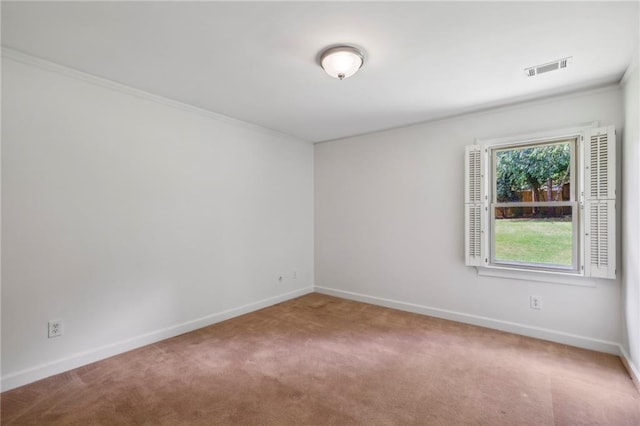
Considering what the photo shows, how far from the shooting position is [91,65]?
2465 mm

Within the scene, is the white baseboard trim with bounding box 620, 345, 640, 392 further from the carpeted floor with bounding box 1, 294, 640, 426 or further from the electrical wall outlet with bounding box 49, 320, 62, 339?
the electrical wall outlet with bounding box 49, 320, 62, 339

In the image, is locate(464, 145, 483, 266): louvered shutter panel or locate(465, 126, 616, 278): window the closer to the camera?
locate(465, 126, 616, 278): window

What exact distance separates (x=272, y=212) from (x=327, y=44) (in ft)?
8.62

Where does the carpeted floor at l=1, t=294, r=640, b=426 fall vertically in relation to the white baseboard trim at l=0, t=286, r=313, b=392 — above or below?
below

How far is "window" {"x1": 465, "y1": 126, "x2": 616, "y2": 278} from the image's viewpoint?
110 inches

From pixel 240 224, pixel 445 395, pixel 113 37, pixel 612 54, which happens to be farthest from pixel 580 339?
pixel 113 37

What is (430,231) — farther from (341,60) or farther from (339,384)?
(341,60)

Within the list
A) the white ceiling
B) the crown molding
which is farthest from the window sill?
the crown molding

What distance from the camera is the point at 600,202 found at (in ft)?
9.11

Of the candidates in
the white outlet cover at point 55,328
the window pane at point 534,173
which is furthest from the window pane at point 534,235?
the white outlet cover at point 55,328

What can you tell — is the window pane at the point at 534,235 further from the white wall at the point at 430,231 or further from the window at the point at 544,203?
the white wall at the point at 430,231

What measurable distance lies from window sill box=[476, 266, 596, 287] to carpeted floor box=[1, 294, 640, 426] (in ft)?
2.05

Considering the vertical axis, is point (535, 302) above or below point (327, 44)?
below

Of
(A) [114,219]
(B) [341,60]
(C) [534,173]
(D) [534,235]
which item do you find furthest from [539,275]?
(A) [114,219]
